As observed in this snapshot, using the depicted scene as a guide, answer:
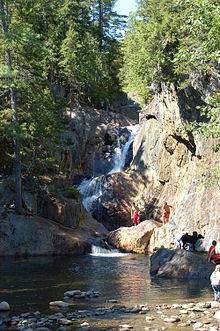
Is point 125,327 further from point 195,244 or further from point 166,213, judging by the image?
point 166,213

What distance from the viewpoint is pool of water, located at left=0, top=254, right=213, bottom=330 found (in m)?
12.8

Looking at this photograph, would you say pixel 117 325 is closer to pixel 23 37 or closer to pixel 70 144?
pixel 23 37

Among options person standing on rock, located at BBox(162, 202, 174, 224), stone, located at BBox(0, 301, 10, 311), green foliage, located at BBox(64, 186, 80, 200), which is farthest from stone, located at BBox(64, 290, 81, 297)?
green foliage, located at BBox(64, 186, 80, 200)

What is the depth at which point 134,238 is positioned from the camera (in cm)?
2511

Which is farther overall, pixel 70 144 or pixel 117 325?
pixel 70 144

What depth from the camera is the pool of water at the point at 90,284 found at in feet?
42.0

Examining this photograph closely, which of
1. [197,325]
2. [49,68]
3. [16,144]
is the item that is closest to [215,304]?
[197,325]

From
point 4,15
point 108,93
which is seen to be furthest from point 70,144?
point 4,15

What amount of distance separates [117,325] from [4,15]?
66.0ft

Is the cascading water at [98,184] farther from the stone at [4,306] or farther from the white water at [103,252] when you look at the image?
the stone at [4,306]

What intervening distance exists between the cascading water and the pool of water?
39.8ft

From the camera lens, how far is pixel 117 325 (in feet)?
33.4

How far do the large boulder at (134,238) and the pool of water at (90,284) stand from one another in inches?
114

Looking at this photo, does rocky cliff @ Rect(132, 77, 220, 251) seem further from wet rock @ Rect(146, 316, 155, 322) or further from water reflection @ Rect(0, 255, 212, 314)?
wet rock @ Rect(146, 316, 155, 322)
